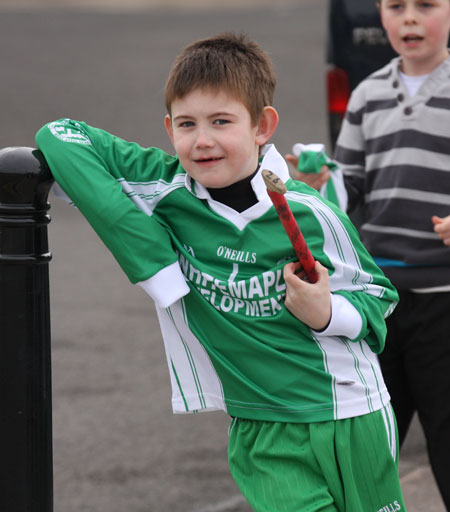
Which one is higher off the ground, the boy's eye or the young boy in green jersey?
the boy's eye

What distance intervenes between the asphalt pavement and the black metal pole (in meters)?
1.65

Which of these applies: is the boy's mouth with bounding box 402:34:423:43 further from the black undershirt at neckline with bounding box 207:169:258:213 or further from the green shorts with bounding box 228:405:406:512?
the green shorts with bounding box 228:405:406:512

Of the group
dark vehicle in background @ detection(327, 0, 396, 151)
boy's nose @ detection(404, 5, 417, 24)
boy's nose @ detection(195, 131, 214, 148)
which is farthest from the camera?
dark vehicle in background @ detection(327, 0, 396, 151)

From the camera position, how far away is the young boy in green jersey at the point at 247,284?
2537 millimetres

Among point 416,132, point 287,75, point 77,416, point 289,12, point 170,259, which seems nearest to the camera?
point 170,259

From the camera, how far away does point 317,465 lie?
259 centimetres

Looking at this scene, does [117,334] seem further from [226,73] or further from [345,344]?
[226,73]

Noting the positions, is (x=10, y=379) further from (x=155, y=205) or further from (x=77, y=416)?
(x=77, y=416)

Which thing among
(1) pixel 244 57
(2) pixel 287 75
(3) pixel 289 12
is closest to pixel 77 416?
(1) pixel 244 57

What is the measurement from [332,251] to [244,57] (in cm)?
51

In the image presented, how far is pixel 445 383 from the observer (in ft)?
11.3

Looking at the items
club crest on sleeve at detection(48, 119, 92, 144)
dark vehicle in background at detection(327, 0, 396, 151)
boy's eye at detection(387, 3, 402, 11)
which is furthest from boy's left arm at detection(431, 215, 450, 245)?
dark vehicle in background at detection(327, 0, 396, 151)

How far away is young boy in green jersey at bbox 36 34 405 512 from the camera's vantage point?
254 cm

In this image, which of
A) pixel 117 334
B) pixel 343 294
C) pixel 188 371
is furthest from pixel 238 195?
pixel 117 334
